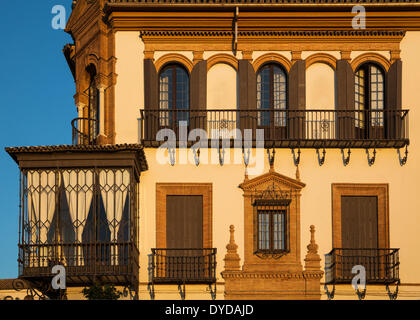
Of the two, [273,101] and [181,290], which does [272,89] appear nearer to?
[273,101]

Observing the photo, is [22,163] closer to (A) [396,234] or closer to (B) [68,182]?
(B) [68,182]

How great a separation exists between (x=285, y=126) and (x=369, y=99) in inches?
105

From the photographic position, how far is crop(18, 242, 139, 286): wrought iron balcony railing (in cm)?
2686

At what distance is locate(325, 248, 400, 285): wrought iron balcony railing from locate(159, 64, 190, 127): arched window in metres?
6.06

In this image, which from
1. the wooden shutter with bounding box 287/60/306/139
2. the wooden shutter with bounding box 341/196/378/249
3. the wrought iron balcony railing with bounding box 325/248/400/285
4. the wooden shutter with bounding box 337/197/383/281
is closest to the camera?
the wrought iron balcony railing with bounding box 325/248/400/285

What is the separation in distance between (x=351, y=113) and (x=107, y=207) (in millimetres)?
7678

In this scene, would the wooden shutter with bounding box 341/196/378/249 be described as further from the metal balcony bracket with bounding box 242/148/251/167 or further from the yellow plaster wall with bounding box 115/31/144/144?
the yellow plaster wall with bounding box 115/31/144/144

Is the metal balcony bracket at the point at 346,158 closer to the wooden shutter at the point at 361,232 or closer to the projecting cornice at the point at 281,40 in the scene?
the wooden shutter at the point at 361,232

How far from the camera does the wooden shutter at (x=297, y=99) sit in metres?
29.1

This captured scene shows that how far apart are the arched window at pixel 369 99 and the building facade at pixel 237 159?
4 cm

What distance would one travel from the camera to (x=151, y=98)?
29.3m

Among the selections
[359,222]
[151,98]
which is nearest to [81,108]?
[151,98]

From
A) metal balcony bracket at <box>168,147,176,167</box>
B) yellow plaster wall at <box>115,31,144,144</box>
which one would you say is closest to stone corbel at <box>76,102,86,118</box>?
yellow plaster wall at <box>115,31,144,144</box>
